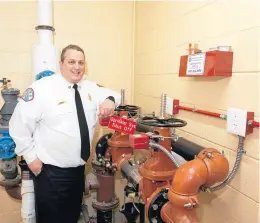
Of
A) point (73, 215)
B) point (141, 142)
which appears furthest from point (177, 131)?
point (73, 215)

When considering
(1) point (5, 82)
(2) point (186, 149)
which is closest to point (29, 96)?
(1) point (5, 82)

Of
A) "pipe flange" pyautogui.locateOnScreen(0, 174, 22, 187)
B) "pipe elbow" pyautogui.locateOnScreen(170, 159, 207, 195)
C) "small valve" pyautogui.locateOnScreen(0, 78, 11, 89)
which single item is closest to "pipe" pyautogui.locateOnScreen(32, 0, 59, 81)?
"small valve" pyautogui.locateOnScreen(0, 78, 11, 89)

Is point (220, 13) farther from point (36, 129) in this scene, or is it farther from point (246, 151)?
point (36, 129)

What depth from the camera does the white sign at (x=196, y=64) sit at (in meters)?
1.23

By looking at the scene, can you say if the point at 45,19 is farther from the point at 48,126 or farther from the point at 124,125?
the point at 124,125

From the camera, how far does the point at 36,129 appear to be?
1.67 m

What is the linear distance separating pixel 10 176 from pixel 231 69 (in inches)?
67.8

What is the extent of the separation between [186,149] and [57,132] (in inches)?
31.7

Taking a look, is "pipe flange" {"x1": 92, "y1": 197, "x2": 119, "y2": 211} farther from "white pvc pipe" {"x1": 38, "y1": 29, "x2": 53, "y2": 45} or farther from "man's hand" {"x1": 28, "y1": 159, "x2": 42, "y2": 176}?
"white pvc pipe" {"x1": 38, "y1": 29, "x2": 53, "y2": 45}

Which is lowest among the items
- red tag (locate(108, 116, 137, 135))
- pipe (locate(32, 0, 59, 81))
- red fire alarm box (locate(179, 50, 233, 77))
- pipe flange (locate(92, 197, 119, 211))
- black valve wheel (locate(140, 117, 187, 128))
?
pipe flange (locate(92, 197, 119, 211))

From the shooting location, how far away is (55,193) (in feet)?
5.51

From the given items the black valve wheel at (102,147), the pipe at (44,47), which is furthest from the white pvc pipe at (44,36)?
the black valve wheel at (102,147)

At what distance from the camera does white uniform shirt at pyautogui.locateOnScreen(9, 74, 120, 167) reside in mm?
1590

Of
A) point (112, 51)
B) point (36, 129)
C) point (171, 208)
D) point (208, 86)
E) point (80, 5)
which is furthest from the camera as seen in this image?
point (112, 51)
